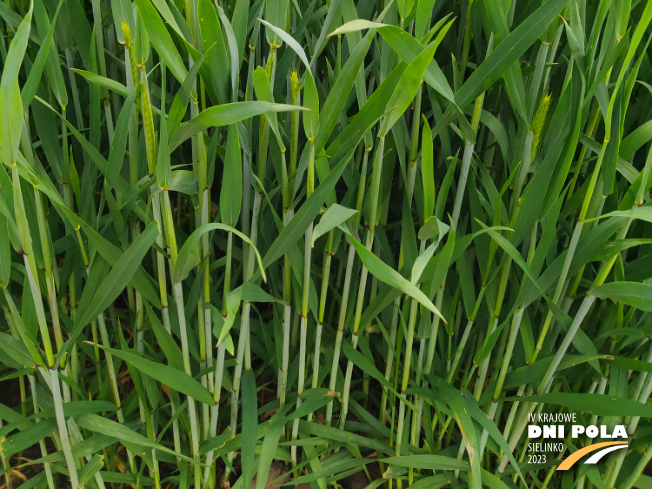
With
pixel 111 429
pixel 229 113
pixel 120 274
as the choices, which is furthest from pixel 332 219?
pixel 111 429

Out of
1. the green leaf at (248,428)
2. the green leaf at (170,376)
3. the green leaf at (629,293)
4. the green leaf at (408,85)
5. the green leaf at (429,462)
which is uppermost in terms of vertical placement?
the green leaf at (408,85)

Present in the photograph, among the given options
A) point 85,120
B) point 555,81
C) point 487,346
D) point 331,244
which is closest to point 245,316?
point 331,244

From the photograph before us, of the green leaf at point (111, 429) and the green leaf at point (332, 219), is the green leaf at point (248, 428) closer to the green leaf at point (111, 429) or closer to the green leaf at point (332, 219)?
the green leaf at point (111, 429)

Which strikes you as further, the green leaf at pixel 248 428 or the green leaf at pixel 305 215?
the green leaf at pixel 248 428

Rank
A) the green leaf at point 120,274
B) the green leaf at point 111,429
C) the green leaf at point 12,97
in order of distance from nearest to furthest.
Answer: the green leaf at point 12,97
the green leaf at point 120,274
the green leaf at point 111,429

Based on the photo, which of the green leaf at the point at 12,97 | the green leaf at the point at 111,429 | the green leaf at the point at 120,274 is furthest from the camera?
the green leaf at the point at 111,429

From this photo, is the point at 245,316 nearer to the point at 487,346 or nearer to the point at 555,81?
the point at 487,346

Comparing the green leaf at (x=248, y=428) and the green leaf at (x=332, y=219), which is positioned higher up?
the green leaf at (x=332, y=219)

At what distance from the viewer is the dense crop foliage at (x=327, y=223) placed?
508mm

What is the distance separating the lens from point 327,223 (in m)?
0.43

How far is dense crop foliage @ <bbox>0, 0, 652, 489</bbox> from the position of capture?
0.51 meters

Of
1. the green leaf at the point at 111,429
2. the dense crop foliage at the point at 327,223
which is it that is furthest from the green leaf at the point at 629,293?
the green leaf at the point at 111,429

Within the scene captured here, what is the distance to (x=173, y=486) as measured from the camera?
81 cm

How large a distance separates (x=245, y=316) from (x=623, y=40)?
51 cm
